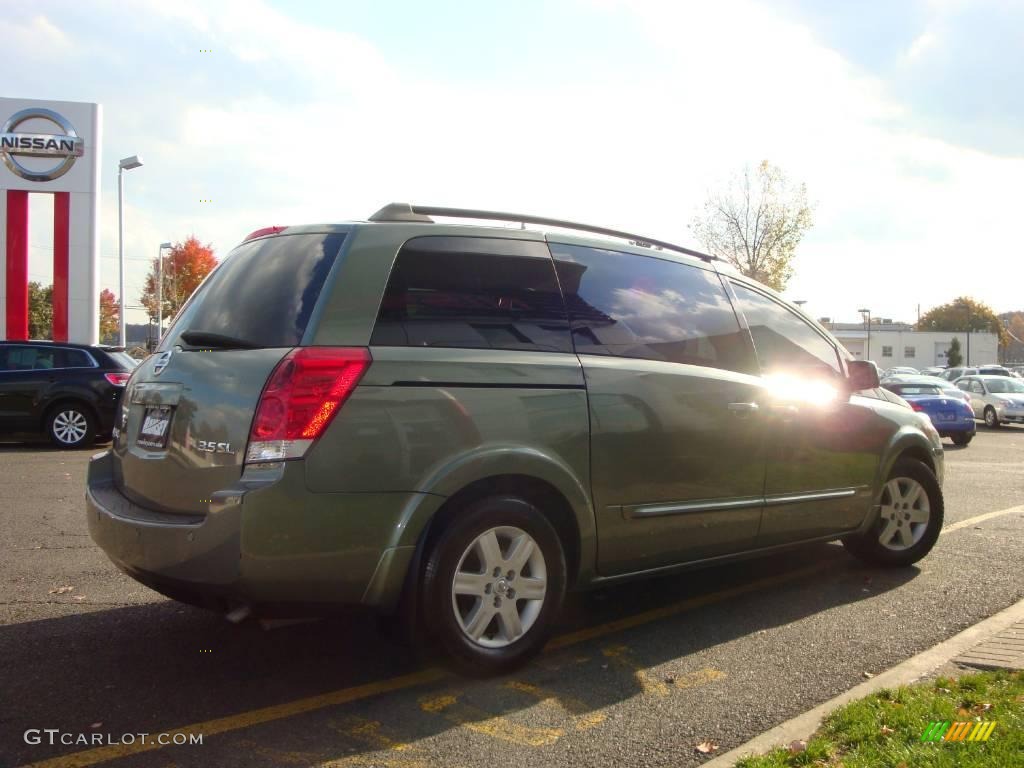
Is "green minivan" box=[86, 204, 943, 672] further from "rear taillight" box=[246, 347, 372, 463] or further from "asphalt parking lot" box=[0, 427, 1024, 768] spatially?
"asphalt parking lot" box=[0, 427, 1024, 768]

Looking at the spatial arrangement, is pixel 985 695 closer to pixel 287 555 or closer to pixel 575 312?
pixel 575 312

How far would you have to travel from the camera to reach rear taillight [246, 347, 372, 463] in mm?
3443

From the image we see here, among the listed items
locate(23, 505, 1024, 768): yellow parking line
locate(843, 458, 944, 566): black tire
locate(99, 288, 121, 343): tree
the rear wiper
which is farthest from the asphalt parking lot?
locate(99, 288, 121, 343): tree

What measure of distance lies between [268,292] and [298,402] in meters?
0.64

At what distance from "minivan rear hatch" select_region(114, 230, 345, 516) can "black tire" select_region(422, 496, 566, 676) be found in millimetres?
869

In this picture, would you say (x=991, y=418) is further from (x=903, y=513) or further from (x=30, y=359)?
(x=30, y=359)

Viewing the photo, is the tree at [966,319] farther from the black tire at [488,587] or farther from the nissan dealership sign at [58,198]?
the black tire at [488,587]

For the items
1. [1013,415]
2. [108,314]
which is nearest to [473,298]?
[1013,415]

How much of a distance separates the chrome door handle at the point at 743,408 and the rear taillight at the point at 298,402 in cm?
218

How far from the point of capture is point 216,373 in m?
3.66

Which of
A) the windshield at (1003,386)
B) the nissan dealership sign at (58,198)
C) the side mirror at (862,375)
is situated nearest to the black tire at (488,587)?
the side mirror at (862,375)

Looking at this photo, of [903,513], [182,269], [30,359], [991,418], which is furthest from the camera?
[182,269]

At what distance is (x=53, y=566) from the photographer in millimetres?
5766

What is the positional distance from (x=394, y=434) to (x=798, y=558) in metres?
3.91
